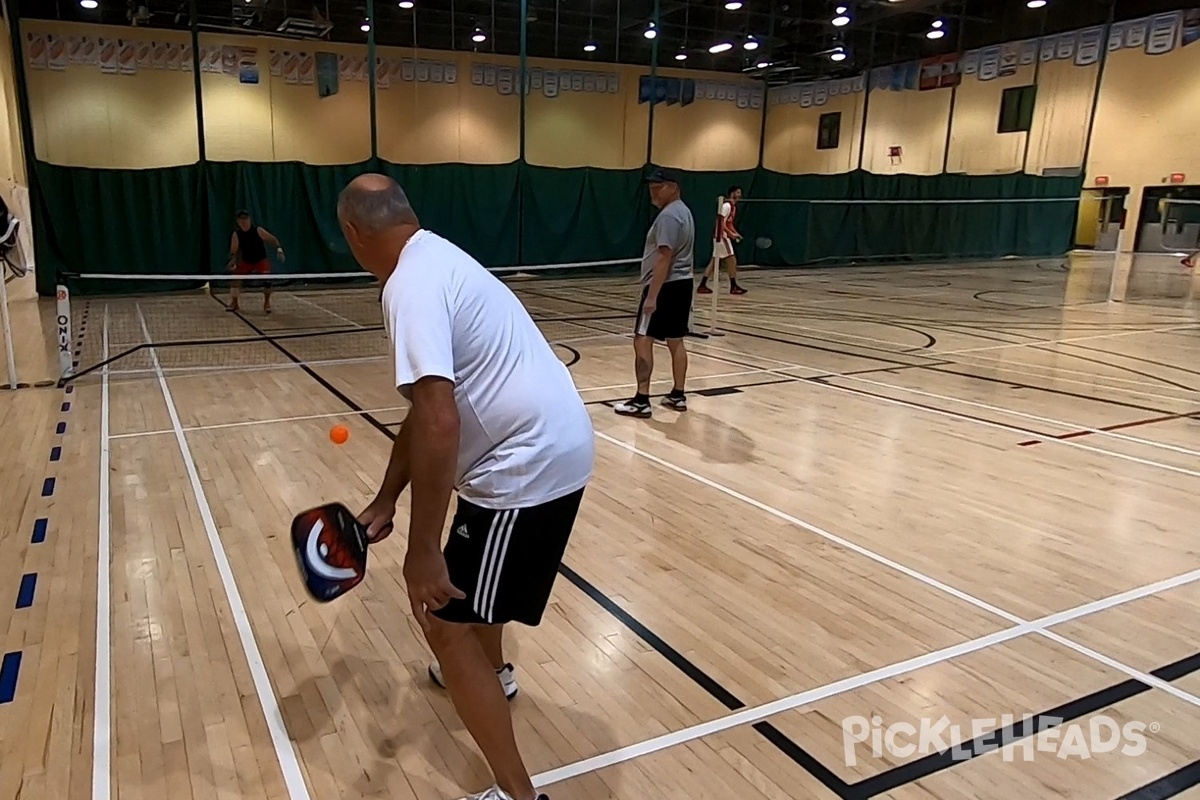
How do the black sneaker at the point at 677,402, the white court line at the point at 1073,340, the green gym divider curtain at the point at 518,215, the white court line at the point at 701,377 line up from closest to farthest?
the black sneaker at the point at 677,402 < the white court line at the point at 701,377 < the white court line at the point at 1073,340 < the green gym divider curtain at the point at 518,215

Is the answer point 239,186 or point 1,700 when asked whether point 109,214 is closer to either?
point 239,186

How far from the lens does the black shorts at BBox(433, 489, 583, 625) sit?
1870mm

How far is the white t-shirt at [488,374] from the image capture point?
1648mm

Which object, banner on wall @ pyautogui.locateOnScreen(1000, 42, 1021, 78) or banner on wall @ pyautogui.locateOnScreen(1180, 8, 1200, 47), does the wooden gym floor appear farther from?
banner on wall @ pyautogui.locateOnScreen(1180, 8, 1200, 47)

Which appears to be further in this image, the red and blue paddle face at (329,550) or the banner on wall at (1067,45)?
the banner on wall at (1067,45)

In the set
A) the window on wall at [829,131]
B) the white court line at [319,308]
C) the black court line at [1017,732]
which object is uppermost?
the window on wall at [829,131]

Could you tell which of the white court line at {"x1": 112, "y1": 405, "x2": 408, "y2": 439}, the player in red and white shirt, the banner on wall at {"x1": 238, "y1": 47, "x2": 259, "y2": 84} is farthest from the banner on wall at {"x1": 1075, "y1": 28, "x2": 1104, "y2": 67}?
the white court line at {"x1": 112, "y1": 405, "x2": 408, "y2": 439}

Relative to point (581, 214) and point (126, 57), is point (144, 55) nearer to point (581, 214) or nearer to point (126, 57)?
point (126, 57)

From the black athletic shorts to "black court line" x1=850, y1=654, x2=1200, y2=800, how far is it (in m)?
3.63

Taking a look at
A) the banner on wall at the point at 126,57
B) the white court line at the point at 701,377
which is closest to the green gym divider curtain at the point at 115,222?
the banner on wall at the point at 126,57

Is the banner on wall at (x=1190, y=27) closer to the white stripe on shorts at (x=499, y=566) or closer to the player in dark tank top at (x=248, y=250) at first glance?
the player in dark tank top at (x=248, y=250)

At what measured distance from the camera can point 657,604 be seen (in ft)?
10.7

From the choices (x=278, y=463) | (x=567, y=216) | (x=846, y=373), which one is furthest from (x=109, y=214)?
(x=846, y=373)
